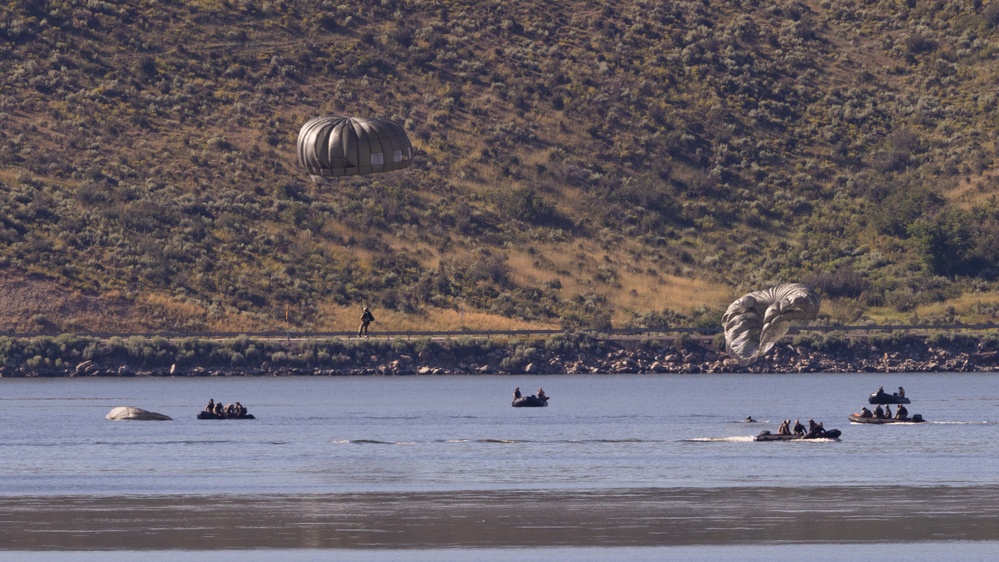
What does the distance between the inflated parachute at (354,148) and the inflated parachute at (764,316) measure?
18.2m

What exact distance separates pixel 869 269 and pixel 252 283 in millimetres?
49833

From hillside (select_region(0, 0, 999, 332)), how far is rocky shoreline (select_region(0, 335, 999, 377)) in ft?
9.13

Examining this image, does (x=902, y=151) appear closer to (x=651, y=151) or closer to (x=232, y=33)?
(x=651, y=151)

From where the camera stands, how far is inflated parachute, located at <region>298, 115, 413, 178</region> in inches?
2682

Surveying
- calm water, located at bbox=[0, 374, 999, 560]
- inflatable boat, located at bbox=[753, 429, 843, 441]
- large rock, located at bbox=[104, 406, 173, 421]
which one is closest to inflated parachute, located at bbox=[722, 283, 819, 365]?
inflatable boat, located at bbox=[753, 429, 843, 441]

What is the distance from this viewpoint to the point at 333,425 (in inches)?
3462

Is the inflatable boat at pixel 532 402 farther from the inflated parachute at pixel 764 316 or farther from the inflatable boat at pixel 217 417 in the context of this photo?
the inflated parachute at pixel 764 316

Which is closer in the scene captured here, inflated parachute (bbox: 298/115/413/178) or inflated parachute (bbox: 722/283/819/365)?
inflated parachute (bbox: 298/115/413/178)

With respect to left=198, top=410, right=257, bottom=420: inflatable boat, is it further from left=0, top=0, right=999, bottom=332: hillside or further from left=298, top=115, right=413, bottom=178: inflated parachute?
left=0, top=0, right=999, bottom=332: hillside

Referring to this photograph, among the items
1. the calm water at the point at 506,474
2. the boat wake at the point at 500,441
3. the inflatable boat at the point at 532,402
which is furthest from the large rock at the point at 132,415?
the inflatable boat at the point at 532,402

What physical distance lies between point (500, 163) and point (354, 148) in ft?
311

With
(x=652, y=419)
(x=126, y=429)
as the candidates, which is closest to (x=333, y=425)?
(x=126, y=429)

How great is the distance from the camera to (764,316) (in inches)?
3137

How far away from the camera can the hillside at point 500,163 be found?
142m
